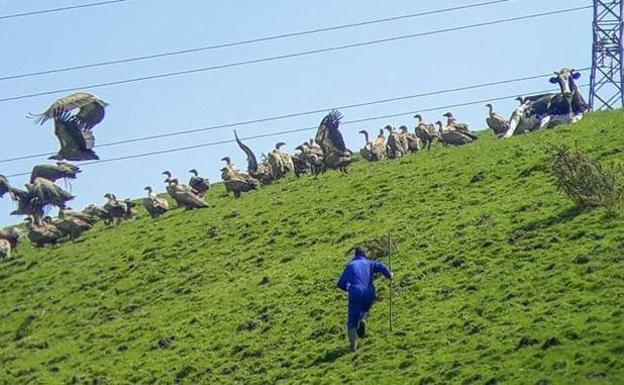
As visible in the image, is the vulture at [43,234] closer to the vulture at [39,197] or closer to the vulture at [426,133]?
the vulture at [39,197]

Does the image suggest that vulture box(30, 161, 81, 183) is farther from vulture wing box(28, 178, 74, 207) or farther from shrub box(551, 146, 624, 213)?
shrub box(551, 146, 624, 213)

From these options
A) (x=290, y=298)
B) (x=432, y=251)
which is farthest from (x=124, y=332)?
(x=432, y=251)

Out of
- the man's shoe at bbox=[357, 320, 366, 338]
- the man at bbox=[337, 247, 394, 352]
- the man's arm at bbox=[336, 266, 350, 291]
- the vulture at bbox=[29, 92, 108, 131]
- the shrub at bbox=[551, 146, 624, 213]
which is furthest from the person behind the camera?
the vulture at bbox=[29, 92, 108, 131]

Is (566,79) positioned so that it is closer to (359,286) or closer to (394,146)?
(394,146)

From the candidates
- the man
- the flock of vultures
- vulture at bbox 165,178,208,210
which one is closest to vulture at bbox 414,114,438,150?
the flock of vultures

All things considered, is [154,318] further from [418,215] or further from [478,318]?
[478,318]

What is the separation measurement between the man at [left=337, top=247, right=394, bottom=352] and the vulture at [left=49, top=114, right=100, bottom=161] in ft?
81.4

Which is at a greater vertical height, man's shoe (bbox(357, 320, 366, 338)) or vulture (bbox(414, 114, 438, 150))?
vulture (bbox(414, 114, 438, 150))

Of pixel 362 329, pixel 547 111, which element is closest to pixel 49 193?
pixel 547 111

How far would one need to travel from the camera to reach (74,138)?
66.4 meters

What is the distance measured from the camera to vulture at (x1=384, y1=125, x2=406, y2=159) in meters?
70.8

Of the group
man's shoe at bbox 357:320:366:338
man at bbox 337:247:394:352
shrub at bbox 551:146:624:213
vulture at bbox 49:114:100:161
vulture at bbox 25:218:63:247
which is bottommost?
man's shoe at bbox 357:320:366:338

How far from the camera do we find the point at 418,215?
55750mm

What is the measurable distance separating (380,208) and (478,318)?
15549mm
